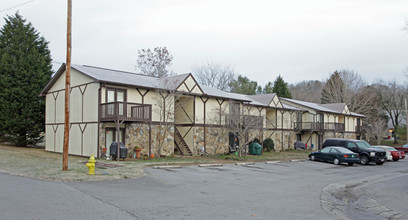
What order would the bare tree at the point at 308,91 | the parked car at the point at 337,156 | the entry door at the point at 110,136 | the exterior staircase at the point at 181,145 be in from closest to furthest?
1. the entry door at the point at 110,136
2. the parked car at the point at 337,156
3. the exterior staircase at the point at 181,145
4. the bare tree at the point at 308,91

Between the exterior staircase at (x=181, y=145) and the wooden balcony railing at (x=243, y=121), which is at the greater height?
the wooden balcony railing at (x=243, y=121)

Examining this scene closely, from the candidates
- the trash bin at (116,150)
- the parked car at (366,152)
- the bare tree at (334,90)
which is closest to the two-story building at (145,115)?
the trash bin at (116,150)

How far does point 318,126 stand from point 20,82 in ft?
114

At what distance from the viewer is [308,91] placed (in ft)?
302

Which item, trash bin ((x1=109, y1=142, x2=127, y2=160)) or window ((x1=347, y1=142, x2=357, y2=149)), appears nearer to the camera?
trash bin ((x1=109, y1=142, x2=127, y2=160))

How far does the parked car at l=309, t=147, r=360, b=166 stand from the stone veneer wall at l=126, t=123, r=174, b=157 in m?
11.8

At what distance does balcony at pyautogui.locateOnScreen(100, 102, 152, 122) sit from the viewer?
22953mm

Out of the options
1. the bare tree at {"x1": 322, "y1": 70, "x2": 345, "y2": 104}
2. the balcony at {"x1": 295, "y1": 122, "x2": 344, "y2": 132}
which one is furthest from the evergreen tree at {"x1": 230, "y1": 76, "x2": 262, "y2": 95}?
the balcony at {"x1": 295, "y1": 122, "x2": 344, "y2": 132}

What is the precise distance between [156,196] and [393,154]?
27.7 m

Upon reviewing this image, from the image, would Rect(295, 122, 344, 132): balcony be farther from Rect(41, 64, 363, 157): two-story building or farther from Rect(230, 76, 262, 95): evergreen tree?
Rect(230, 76, 262, 95): evergreen tree

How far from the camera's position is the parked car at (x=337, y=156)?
25016 millimetres

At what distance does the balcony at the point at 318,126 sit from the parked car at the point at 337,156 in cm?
1646

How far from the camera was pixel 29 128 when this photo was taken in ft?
107

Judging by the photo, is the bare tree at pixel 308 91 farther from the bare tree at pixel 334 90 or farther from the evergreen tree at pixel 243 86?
the evergreen tree at pixel 243 86
